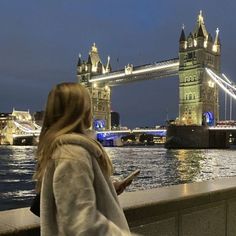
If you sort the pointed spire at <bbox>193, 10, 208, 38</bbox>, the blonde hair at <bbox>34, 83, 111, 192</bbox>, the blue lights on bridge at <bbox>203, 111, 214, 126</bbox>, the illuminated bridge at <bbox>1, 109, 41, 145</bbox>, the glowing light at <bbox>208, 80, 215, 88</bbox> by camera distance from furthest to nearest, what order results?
the illuminated bridge at <bbox>1, 109, 41, 145</bbox> → the pointed spire at <bbox>193, 10, 208, 38</bbox> → the glowing light at <bbox>208, 80, 215, 88</bbox> → the blue lights on bridge at <bbox>203, 111, 214, 126</bbox> → the blonde hair at <bbox>34, 83, 111, 192</bbox>

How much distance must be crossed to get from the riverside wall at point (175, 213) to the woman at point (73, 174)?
0.48 m

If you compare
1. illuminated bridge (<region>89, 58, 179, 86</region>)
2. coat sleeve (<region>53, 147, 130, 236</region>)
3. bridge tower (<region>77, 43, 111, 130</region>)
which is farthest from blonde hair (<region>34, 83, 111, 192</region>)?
bridge tower (<region>77, 43, 111, 130</region>)

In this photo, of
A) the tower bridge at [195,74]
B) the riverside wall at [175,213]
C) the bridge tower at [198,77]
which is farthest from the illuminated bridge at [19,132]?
the riverside wall at [175,213]

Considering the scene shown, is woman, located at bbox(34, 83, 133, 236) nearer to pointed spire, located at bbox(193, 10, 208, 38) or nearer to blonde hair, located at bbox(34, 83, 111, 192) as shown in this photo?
blonde hair, located at bbox(34, 83, 111, 192)

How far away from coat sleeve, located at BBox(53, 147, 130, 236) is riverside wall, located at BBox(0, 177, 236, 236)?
0.53m

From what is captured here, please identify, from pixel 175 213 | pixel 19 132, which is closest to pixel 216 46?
pixel 19 132

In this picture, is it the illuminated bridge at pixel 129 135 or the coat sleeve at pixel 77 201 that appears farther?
the illuminated bridge at pixel 129 135

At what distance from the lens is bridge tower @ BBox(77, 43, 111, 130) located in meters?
96.2

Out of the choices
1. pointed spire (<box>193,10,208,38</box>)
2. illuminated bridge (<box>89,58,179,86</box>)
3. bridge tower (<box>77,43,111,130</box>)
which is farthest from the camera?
bridge tower (<box>77,43,111,130</box>)

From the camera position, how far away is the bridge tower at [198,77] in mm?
73750

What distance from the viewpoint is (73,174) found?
1615mm

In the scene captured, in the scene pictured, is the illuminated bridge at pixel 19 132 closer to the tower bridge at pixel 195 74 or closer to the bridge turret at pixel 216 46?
the tower bridge at pixel 195 74

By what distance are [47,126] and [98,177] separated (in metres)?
0.28

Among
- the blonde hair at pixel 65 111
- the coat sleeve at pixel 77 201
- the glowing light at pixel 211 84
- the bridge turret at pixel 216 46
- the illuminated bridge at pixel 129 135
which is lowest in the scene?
the illuminated bridge at pixel 129 135
